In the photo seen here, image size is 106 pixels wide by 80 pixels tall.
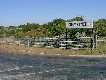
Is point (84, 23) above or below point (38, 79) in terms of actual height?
above

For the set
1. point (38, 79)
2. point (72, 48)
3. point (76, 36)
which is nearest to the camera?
point (38, 79)

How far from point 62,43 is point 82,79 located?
89.4 feet

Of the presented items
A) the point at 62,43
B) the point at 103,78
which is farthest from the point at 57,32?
the point at 103,78

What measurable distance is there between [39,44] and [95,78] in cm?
3075

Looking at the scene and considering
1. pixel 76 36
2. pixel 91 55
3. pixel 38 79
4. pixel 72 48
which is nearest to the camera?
pixel 38 79

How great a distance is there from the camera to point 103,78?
1445 cm

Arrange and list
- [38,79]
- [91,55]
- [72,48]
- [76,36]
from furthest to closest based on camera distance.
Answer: [76,36] → [72,48] → [91,55] → [38,79]

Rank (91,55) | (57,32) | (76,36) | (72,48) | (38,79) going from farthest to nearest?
(57,32) → (76,36) → (72,48) → (91,55) → (38,79)

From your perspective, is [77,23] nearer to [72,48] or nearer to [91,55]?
[72,48]

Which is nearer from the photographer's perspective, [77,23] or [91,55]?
[91,55]

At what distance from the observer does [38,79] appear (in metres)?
14.0

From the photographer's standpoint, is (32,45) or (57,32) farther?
(57,32)

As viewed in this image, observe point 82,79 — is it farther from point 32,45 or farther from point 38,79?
point 32,45

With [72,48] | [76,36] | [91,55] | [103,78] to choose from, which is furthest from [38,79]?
[76,36]
